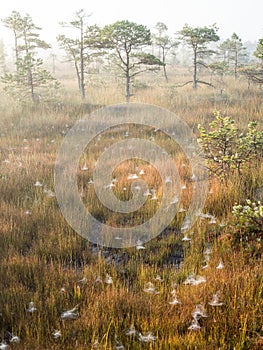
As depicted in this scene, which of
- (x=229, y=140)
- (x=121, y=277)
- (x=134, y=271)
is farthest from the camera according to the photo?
(x=229, y=140)

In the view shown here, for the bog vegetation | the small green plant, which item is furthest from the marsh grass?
the small green plant

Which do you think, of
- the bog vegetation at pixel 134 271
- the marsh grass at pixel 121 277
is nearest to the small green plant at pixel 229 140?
the bog vegetation at pixel 134 271

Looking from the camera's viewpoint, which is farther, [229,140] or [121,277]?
[229,140]

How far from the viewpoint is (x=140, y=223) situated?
194 inches

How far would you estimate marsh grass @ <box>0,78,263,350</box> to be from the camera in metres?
2.57

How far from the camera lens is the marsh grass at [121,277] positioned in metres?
2.57

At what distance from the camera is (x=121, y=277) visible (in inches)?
139

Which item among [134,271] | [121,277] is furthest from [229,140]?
[121,277]

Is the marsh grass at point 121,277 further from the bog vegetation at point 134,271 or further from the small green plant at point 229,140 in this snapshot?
the small green plant at point 229,140

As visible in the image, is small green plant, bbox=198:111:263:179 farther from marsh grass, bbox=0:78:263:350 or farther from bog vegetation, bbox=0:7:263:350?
marsh grass, bbox=0:78:263:350

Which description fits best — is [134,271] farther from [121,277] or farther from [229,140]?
[229,140]

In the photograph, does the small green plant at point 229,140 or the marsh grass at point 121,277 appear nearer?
the marsh grass at point 121,277

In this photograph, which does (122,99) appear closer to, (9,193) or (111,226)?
(9,193)

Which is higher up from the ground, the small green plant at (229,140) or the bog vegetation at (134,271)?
the small green plant at (229,140)
